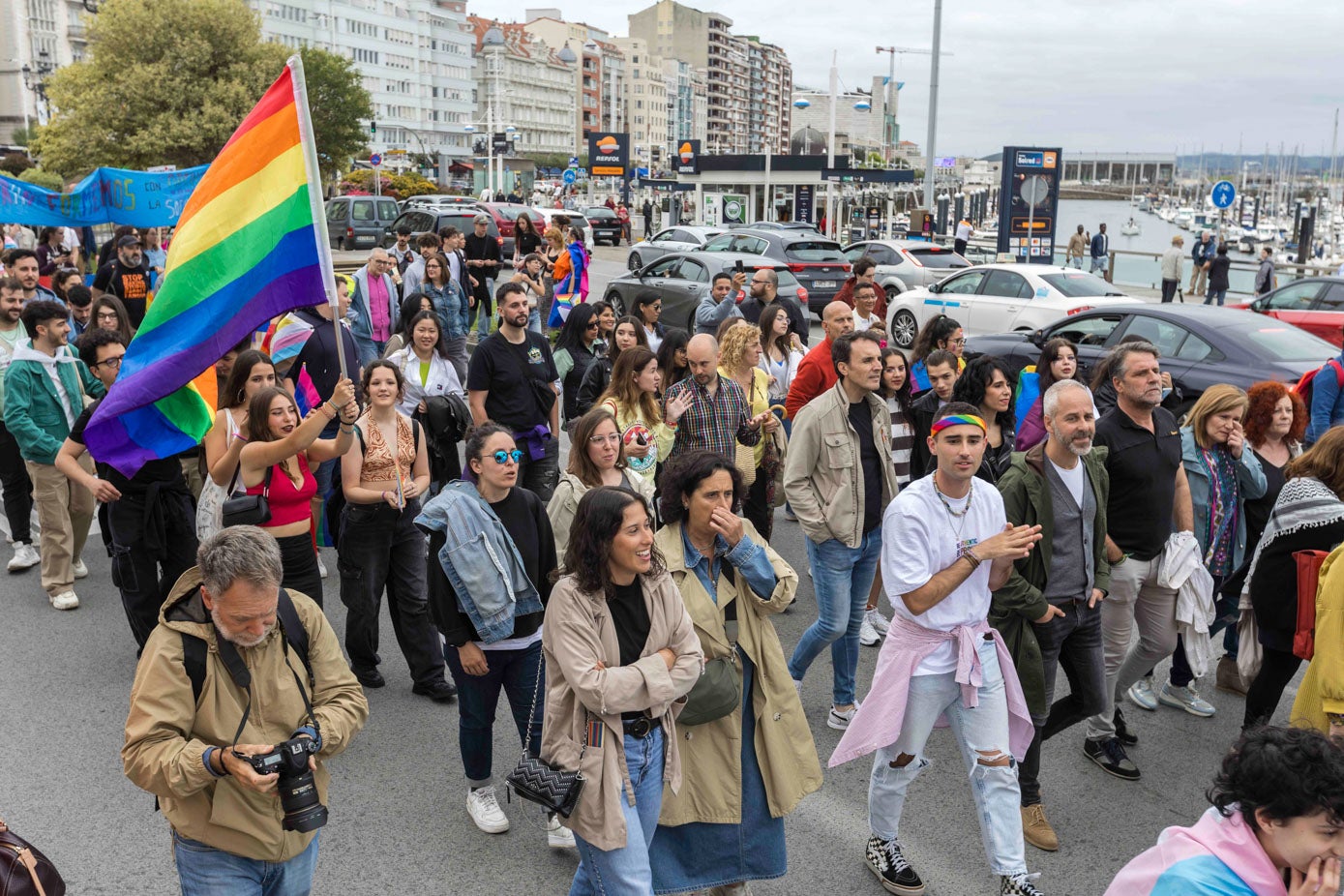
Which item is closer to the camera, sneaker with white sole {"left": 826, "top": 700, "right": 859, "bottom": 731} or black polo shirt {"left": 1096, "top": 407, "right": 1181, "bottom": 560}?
black polo shirt {"left": 1096, "top": 407, "right": 1181, "bottom": 560}

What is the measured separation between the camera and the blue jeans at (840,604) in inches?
219

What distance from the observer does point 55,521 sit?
7.53m

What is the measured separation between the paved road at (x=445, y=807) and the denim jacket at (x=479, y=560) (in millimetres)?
974

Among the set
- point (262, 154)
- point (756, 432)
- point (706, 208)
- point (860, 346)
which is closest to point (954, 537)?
point (860, 346)

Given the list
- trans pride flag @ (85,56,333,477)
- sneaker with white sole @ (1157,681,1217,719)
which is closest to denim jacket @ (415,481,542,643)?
trans pride flag @ (85,56,333,477)

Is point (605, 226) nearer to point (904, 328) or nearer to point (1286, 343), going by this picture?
point (904, 328)

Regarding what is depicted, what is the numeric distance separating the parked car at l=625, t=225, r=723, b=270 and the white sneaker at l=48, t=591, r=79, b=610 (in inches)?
773

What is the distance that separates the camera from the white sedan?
659 inches

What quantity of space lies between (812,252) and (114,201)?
13907 mm

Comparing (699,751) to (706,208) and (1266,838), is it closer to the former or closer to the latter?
(1266,838)

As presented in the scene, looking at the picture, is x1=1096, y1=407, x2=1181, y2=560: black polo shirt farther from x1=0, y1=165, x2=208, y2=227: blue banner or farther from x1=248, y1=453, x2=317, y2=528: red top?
x1=0, y1=165, x2=208, y2=227: blue banner

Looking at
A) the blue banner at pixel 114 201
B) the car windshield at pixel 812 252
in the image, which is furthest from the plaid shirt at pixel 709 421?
the car windshield at pixel 812 252

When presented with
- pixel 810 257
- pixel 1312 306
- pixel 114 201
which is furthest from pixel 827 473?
pixel 810 257

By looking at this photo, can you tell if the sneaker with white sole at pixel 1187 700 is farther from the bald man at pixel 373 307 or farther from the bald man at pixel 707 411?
the bald man at pixel 373 307
